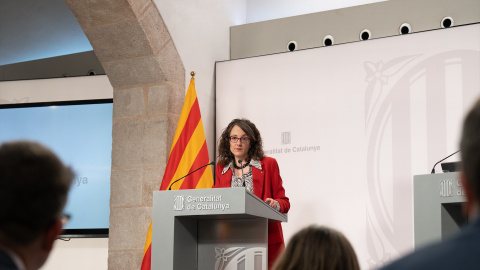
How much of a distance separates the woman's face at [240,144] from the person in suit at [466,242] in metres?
3.42

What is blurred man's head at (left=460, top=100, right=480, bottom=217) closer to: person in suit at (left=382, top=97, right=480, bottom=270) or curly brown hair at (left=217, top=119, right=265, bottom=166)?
person in suit at (left=382, top=97, right=480, bottom=270)

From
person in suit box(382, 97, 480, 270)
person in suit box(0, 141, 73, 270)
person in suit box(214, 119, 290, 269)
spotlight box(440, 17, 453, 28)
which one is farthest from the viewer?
spotlight box(440, 17, 453, 28)

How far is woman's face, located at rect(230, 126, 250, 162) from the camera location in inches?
168

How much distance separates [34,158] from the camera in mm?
1076

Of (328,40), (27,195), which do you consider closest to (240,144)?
(328,40)

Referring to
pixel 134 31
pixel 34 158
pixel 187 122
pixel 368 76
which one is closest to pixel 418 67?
pixel 368 76

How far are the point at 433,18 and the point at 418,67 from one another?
518 millimetres

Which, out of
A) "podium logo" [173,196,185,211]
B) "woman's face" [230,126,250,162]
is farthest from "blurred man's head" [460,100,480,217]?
"woman's face" [230,126,250,162]

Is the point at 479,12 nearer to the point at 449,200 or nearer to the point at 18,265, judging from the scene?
the point at 449,200

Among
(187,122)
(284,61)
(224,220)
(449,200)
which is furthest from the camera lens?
(284,61)

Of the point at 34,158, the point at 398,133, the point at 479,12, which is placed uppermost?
the point at 479,12

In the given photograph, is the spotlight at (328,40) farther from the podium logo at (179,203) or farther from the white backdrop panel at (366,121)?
the podium logo at (179,203)

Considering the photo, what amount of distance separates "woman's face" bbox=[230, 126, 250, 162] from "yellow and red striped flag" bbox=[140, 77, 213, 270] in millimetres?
826

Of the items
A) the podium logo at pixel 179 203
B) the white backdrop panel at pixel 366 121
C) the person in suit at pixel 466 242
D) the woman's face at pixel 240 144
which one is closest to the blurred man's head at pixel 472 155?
the person in suit at pixel 466 242
